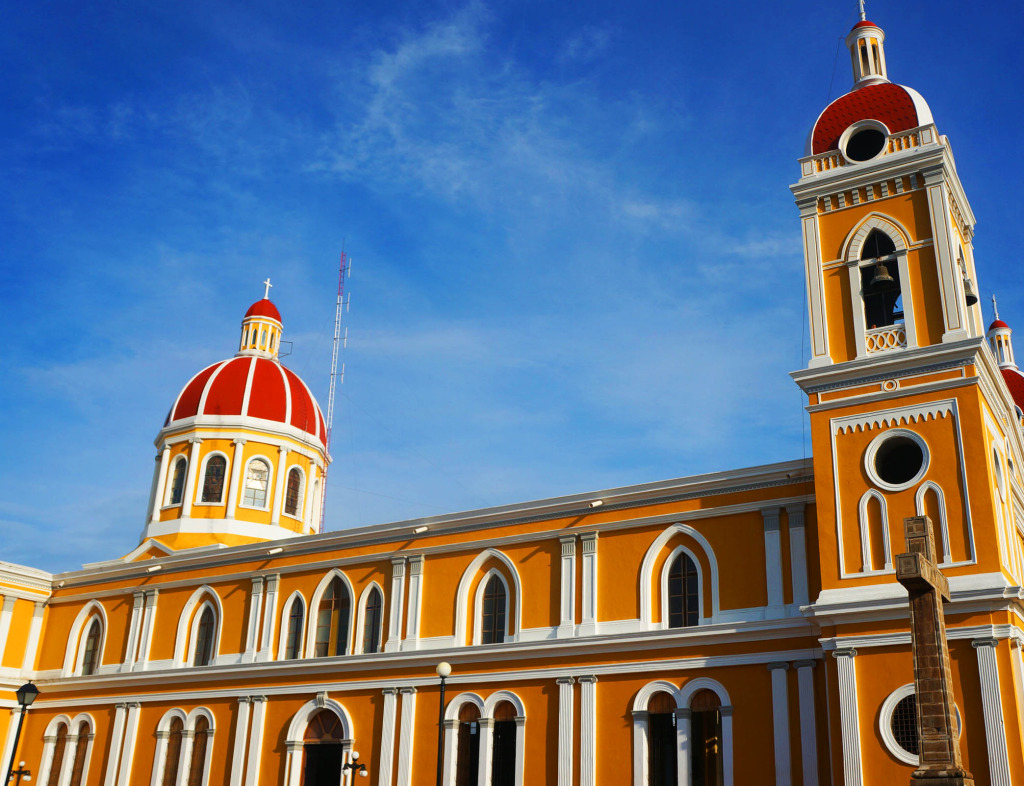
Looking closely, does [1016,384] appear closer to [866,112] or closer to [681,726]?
[866,112]

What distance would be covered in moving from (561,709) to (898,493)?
30.4ft

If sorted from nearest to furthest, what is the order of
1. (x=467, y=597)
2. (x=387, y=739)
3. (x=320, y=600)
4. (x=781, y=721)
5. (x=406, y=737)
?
(x=781, y=721), (x=406, y=737), (x=387, y=739), (x=467, y=597), (x=320, y=600)

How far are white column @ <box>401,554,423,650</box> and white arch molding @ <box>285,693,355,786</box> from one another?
8.35 ft

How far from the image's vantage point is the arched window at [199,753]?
29.5 meters

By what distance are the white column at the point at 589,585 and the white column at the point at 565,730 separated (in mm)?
1286

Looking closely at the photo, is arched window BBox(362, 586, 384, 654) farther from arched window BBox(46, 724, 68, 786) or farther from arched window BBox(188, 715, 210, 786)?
arched window BBox(46, 724, 68, 786)

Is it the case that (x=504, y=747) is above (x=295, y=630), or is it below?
below

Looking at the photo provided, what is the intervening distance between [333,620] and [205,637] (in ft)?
16.6

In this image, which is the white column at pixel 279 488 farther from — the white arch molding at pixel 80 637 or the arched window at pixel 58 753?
the arched window at pixel 58 753

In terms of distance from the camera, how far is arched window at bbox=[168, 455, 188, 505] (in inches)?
1489

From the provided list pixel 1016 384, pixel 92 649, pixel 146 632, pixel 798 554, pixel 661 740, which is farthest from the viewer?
pixel 1016 384

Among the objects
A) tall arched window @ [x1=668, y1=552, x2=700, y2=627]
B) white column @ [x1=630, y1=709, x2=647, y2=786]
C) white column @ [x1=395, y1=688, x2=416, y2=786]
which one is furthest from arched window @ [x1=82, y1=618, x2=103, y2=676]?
tall arched window @ [x1=668, y1=552, x2=700, y2=627]

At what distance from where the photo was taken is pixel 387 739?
26.5 meters

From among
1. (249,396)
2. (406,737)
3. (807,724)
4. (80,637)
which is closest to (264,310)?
(249,396)
